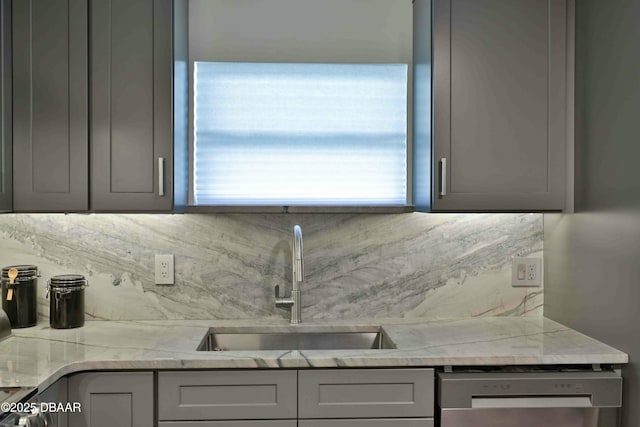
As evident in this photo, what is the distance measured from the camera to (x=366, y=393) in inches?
73.8

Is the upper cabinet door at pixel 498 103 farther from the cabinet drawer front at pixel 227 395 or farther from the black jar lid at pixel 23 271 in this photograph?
the black jar lid at pixel 23 271

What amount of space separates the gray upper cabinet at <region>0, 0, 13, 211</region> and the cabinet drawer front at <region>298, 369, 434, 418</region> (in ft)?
4.13

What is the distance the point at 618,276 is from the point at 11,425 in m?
1.86

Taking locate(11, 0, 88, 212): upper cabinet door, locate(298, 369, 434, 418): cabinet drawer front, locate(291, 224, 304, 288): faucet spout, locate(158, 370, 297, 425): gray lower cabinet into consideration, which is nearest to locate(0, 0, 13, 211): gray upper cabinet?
locate(11, 0, 88, 212): upper cabinet door

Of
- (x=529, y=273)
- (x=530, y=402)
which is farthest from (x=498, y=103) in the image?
(x=530, y=402)

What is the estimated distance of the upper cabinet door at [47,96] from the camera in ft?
6.91

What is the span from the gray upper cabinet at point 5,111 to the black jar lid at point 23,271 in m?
0.30

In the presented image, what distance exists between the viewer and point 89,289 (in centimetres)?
243

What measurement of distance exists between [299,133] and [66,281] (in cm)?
112

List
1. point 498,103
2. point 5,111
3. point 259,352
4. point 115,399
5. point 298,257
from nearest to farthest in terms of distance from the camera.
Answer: point 115,399
point 259,352
point 5,111
point 498,103
point 298,257

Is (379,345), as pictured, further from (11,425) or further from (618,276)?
(11,425)

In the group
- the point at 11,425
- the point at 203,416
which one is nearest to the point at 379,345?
the point at 203,416

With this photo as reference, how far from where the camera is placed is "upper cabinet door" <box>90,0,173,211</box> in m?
2.12

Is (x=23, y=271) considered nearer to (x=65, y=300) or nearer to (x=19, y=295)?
(x=19, y=295)
